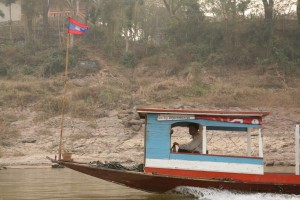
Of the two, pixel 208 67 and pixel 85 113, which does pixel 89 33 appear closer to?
pixel 208 67

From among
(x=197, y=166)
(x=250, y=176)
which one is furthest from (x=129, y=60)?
(x=250, y=176)

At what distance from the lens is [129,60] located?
34406 mm

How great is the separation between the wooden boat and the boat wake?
0.37 feet

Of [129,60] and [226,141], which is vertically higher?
[129,60]

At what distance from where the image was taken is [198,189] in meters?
11.3

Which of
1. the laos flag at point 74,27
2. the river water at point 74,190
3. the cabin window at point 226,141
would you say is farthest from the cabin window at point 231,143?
the laos flag at point 74,27

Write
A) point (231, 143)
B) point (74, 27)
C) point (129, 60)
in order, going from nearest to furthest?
point (74, 27) < point (231, 143) < point (129, 60)

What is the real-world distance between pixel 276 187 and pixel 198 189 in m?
1.88

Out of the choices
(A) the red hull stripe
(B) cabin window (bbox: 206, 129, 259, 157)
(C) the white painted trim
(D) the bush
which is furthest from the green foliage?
(A) the red hull stripe

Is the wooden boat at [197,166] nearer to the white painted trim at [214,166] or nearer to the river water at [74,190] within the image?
the white painted trim at [214,166]

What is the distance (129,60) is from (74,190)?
21.7 m

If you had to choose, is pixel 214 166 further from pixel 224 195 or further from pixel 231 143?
pixel 231 143

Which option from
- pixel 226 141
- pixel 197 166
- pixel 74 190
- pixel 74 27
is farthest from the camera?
pixel 226 141

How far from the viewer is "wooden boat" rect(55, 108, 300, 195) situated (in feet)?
36.6
